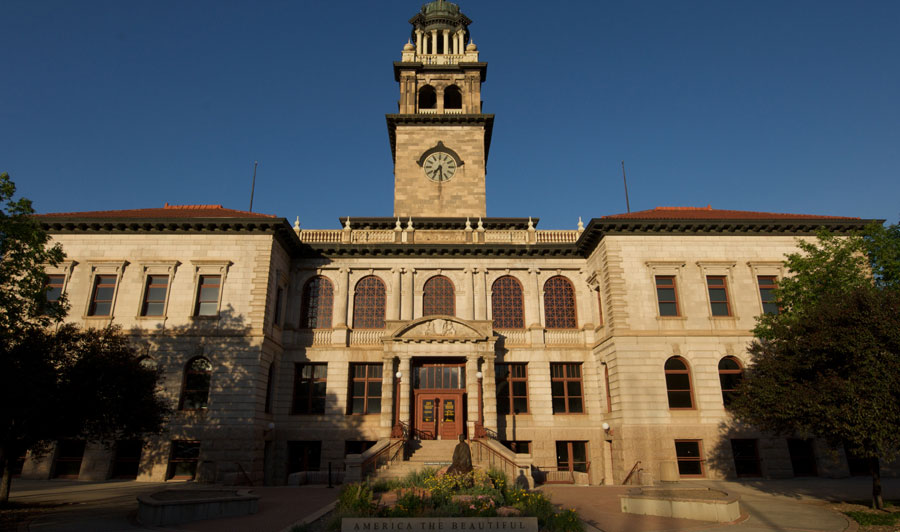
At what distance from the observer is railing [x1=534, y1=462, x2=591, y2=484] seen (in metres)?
24.9

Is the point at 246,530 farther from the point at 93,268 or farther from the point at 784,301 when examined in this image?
the point at 784,301

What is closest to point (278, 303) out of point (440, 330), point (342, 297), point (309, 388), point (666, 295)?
point (342, 297)

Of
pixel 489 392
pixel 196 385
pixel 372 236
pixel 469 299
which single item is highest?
pixel 372 236

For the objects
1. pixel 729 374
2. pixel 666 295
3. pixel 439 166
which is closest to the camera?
pixel 729 374

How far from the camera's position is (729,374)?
81.9 feet

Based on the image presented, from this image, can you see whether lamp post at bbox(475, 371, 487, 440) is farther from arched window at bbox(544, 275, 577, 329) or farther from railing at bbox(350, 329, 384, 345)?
railing at bbox(350, 329, 384, 345)

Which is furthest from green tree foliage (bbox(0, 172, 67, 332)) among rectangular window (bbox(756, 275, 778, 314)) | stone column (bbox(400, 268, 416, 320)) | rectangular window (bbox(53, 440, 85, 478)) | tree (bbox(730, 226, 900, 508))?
rectangular window (bbox(756, 275, 778, 314))

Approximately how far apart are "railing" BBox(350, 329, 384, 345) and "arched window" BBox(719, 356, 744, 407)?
17.0 m

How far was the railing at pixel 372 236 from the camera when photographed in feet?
97.0

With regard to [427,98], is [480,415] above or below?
below

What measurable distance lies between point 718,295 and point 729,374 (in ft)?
12.8

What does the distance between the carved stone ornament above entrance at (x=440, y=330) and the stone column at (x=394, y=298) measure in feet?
6.34

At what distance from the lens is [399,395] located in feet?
82.9

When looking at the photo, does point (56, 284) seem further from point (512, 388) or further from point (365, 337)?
point (512, 388)
